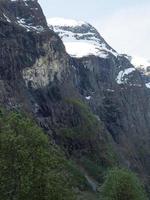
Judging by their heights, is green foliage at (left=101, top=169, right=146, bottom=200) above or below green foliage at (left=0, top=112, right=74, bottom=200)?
below

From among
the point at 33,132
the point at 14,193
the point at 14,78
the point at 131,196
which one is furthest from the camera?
the point at 14,78

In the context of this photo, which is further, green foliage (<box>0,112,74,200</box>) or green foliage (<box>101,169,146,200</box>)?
green foliage (<box>101,169,146,200</box>)

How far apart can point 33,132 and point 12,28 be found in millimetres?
149743

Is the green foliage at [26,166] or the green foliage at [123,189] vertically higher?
the green foliage at [26,166]

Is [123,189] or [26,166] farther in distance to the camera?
[123,189]

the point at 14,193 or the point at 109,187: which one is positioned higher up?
the point at 14,193

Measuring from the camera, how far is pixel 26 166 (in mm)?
46250

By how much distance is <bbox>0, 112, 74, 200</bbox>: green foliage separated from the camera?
150 ft

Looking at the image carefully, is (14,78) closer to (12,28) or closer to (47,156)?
(12,28)

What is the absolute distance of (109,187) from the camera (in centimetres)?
9081

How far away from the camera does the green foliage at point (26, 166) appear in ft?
150

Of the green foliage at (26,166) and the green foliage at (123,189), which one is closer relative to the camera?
the green foliage at (26,166)

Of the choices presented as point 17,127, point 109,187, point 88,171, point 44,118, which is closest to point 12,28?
point 44,118

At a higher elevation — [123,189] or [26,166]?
[26,166]
